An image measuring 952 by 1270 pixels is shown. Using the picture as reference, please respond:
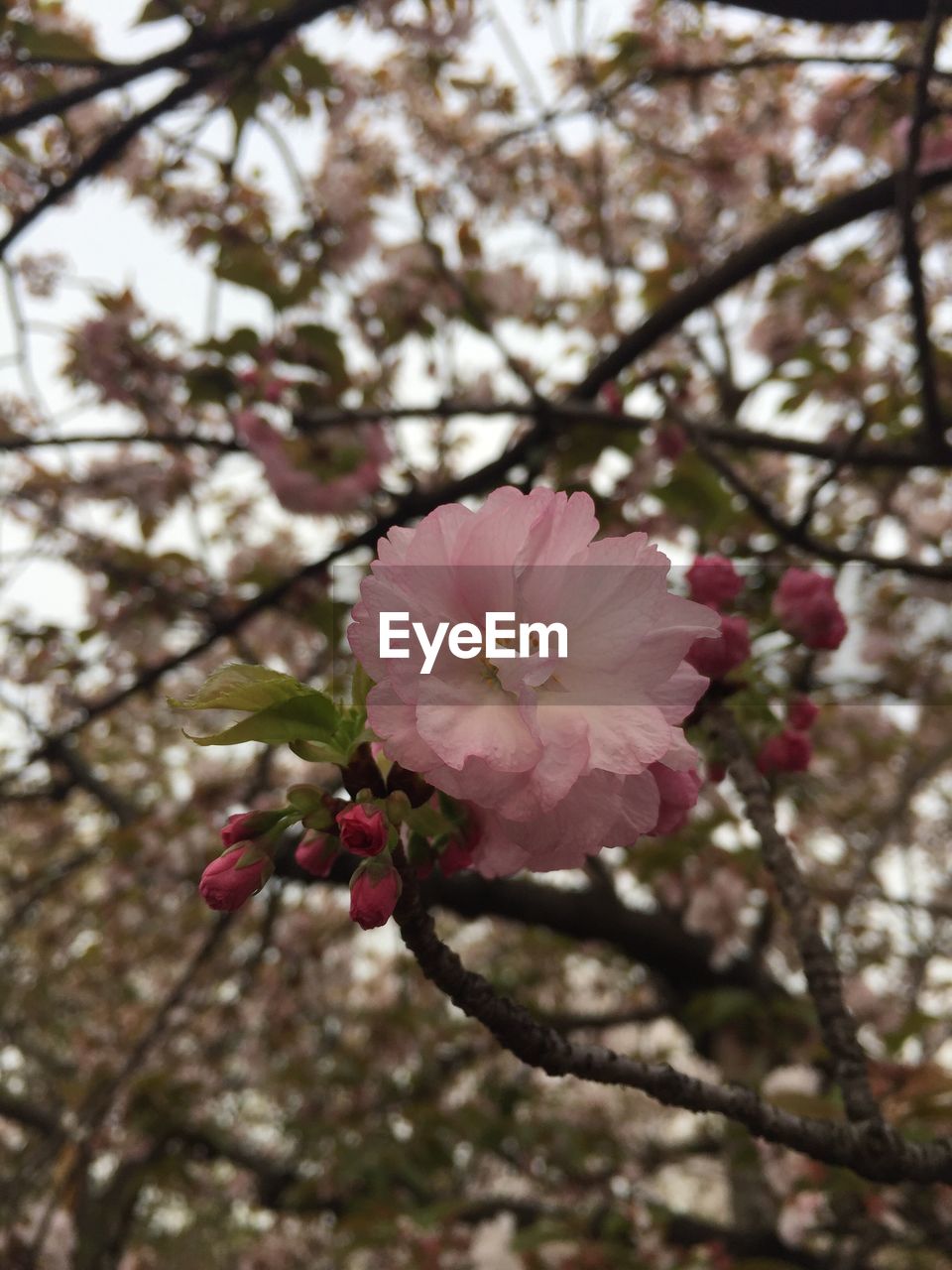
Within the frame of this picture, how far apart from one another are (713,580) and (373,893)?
0.58m

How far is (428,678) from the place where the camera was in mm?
542

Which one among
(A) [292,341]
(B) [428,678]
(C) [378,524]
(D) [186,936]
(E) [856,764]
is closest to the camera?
(B) [428,678]

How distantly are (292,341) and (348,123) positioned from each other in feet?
6.95

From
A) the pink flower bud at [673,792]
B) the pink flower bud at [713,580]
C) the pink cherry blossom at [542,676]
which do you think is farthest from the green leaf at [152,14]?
the pink flower bud at [673,792]

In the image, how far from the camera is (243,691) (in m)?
0.56

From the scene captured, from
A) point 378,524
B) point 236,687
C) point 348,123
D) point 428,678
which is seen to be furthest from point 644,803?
point 348,123

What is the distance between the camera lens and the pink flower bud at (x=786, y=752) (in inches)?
40.3

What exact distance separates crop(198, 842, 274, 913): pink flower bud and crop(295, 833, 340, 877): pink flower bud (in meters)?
0.03

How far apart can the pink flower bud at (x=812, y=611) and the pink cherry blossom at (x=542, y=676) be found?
0.50 m

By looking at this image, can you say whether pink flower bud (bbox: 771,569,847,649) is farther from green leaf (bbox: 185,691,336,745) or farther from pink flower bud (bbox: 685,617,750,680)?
green leaf (bbox: 185,691,336,745)

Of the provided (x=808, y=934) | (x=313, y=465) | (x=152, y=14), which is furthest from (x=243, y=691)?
(x=152, y=14)

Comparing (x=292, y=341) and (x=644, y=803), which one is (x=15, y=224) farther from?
(x=644, y=803)

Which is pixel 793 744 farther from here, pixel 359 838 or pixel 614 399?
pixel 614 399

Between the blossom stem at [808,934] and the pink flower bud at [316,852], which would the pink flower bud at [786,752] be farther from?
the pink flower bud at [316,852]
